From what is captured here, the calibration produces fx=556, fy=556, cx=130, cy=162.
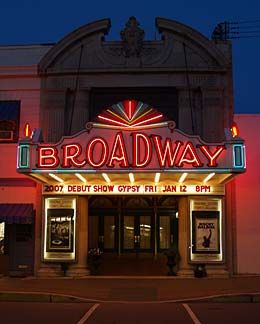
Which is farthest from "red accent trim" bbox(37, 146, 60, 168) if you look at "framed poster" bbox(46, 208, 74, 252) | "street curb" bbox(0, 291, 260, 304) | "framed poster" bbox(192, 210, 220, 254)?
"framed poster" bbox(192, 210, 220, 254)

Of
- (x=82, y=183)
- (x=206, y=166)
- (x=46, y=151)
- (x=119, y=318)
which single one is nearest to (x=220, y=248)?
(x=206, y=166)

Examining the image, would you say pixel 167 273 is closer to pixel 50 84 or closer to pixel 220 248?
pixel 220 248

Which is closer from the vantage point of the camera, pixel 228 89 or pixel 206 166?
pixel 206 166

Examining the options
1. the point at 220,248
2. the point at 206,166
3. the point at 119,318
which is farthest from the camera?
the point at 220,248

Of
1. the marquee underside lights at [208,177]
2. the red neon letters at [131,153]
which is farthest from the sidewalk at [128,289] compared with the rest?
the red neon letters at [131,153]

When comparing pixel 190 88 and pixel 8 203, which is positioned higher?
pixel 190 88

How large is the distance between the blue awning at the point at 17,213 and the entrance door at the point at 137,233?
4803 millimetres

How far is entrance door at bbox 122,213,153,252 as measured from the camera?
2489 cm

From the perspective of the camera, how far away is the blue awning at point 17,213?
71.2 ft

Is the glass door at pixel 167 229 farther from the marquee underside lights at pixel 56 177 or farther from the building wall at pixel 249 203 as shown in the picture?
the marquee underside lights at pixel 56 177

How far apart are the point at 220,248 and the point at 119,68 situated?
8.26 metres

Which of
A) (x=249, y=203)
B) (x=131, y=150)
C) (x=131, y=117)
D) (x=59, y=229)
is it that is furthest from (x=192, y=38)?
(x=59, y=229)

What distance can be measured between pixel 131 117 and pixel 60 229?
571 cm

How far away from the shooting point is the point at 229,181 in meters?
21.7
